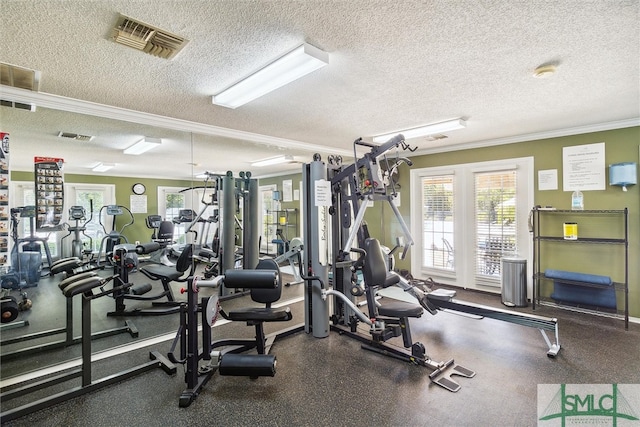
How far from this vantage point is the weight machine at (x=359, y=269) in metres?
2.60

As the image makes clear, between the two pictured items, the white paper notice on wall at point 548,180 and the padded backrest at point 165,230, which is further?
the white paper notice on wall at point 548,180

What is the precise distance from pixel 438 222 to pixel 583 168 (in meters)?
2.03

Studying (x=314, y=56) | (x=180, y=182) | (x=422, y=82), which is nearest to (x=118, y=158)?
(x=180, y=182)

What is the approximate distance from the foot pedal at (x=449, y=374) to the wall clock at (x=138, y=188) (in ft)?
11.8

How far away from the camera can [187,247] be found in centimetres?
371

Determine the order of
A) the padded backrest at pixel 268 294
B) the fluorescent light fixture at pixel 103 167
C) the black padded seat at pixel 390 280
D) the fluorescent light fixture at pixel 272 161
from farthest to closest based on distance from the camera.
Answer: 1. the fluorescent light fixture at pixel 272 161
2. the fluorescent light fixture at pixel 103 167
3. the black padded seat at pixel 390 280
4. the padded backrest at pixel 268 294

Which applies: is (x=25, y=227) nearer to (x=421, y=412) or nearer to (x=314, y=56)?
(x=314, y=56)

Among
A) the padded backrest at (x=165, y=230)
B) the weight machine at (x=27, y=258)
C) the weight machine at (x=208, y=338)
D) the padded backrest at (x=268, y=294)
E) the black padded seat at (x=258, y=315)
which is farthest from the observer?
the padded backrest at (x=165, y=230)

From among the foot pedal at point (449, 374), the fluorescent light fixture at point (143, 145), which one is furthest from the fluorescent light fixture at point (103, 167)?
the foot pedal at point (449, 374)

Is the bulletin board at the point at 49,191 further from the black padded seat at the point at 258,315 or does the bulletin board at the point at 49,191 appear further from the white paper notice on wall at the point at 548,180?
the white paper notice on wall at the point at 548,180

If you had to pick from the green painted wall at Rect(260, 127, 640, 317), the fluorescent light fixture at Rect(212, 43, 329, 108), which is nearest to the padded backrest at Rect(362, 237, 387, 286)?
the fluorescent light fixture at Rect(212, 43, 329, 108)

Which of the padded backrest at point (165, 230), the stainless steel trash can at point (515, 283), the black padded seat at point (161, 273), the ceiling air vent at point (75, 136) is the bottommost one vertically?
the stainless steel trash can at point (515, 283)

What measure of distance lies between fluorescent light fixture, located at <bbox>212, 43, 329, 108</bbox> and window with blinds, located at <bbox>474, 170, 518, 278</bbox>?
3738mm

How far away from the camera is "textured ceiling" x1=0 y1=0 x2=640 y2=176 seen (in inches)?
60.2
